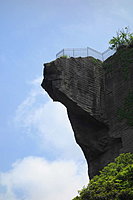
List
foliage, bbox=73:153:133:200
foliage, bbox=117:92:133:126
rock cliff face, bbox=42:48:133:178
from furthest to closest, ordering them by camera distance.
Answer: rock cliff face, bbox=42:48:133:178, foliage, bbox=117:92:133:126, foliage, bbox=73:153:133:200

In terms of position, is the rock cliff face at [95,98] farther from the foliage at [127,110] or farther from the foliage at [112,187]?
the foliage at [112,187]

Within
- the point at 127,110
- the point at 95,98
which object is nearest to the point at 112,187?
the point at 127,110

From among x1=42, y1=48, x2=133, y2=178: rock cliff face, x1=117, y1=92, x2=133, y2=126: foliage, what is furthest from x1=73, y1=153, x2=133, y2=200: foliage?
x1=42, y1=48, x2=133, y2=178: rock cliff face

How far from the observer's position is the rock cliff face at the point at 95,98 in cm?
2098

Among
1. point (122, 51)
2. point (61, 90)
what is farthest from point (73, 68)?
point (122, 51)

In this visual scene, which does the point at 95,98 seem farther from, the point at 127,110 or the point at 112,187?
the point at 112,187

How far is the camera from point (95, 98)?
2192cm

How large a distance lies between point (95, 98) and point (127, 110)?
2232 mm

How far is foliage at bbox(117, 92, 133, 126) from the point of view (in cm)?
2023

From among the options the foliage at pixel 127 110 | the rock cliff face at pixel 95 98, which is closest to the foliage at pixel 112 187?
the foliage at pixel 127 110

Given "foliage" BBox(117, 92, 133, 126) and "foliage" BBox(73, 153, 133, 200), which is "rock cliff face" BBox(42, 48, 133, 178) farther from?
"foliage" BBox(73, 153, 133, 200)

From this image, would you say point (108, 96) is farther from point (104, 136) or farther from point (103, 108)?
point (104, 136)

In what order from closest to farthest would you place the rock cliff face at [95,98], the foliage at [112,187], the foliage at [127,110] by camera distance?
1. the foliage at [112,187]
2. the foliage at [127,110]
3. the rock cliff face at [95,98]

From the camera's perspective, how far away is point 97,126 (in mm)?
22141
